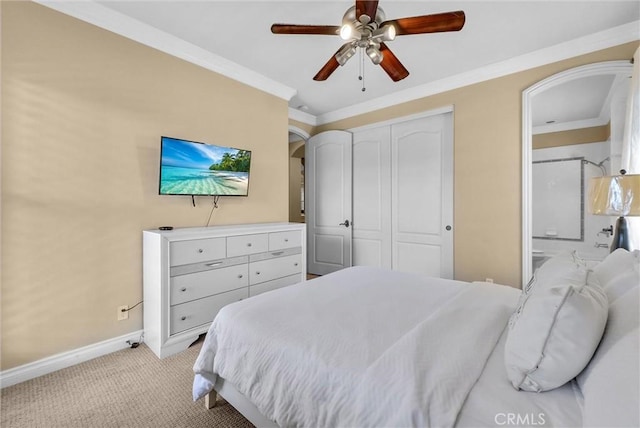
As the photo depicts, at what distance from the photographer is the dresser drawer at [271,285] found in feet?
9.14

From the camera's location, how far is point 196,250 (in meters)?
2.35

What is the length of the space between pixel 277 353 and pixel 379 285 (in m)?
0.93

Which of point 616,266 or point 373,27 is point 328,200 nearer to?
point 373,27

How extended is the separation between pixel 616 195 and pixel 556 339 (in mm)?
1622

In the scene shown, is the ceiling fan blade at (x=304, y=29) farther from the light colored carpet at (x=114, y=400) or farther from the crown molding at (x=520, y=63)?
the light colored carpet at (x=114, y=400)

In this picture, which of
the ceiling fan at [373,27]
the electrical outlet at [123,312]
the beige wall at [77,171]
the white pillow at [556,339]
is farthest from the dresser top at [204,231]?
the white pillow at [556,339]

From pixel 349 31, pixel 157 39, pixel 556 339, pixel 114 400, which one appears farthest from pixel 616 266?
pixel 157 39

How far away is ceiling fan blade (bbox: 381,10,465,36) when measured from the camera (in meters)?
1.61

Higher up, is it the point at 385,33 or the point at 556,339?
the point at 385,33

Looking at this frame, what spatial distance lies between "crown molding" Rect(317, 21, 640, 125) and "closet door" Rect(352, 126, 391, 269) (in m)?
0.39

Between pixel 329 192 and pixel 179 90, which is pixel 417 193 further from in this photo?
pixel 179 90

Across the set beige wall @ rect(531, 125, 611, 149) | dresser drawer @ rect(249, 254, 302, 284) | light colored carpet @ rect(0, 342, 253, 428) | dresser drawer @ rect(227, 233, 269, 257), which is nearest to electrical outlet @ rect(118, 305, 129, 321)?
light colored carpet @ rect(0, 342, 253, 428)

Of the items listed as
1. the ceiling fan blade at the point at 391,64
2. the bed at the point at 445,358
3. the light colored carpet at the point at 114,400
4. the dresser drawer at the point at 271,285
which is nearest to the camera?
the bed at the point at 445,358

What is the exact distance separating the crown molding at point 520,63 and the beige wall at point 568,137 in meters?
1.01
